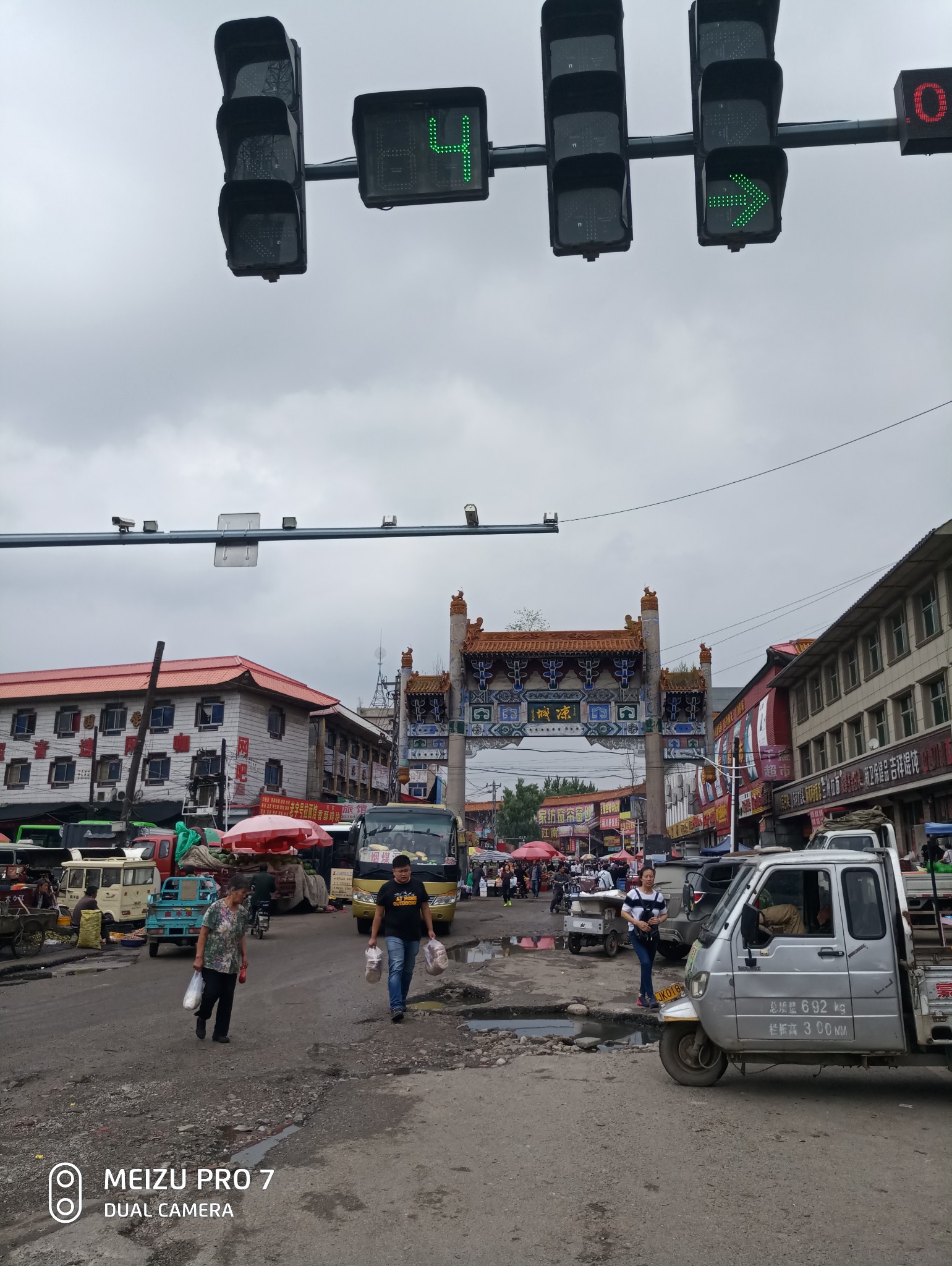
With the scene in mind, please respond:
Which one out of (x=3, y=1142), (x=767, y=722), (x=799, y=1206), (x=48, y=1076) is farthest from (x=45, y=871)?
(x=767, y=722)

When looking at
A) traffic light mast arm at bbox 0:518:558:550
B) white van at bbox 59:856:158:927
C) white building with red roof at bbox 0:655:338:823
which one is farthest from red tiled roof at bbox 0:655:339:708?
traffic light mast arm at bbox 0:518:558:550

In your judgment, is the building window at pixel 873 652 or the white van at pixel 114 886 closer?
the white van at pixel 114 886

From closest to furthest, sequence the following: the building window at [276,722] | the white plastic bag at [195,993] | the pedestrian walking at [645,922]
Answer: the white plastic bag at [195,993] < the pedestrian walking at [645,922] < the building window at [276,722]

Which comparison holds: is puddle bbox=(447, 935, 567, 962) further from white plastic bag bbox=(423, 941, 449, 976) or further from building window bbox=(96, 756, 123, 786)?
building window bbox=(96, 756, 123, 786)

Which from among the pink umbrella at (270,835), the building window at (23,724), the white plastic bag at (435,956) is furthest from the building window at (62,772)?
the white plastic bag at (435,956)

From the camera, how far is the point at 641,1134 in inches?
236

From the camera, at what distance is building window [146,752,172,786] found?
45938 millimetres

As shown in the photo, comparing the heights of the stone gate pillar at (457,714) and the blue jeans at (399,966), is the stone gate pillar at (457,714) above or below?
above

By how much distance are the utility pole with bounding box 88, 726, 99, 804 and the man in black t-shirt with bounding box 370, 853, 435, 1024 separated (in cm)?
3970

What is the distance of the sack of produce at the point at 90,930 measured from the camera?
18.3 meters

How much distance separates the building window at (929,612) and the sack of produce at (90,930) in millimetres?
20868

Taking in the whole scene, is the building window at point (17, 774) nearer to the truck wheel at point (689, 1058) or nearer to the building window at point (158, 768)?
the building window at point (158, 768)

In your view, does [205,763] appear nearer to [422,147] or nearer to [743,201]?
[422,147]

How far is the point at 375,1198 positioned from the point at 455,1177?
540 millimetres
